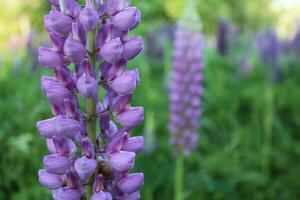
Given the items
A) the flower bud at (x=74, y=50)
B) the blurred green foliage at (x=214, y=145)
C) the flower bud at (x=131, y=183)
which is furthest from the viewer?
the blurred green foliage at (x=214, y=145)

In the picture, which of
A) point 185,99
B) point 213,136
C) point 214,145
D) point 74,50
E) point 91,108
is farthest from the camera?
point 213,136

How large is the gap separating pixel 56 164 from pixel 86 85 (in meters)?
0.26

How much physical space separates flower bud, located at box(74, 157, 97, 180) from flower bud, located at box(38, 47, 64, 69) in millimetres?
300

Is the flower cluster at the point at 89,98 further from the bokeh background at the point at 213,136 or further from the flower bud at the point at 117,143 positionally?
the bokeh background at the point at 213,136

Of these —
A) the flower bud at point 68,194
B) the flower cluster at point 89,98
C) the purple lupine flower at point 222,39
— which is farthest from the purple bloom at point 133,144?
the purple lupine flower at point 222,39

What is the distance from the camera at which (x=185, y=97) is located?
392 cm

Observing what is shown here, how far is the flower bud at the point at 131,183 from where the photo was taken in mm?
1620

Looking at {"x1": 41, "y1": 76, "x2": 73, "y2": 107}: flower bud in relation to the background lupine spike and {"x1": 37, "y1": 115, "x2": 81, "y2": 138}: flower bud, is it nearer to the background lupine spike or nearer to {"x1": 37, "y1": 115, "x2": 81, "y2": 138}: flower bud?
{"x1": 37, "y1": 115, "x2": 81, "y2": 138}: flower bud

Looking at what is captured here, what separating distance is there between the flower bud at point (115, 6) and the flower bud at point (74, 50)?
6.4 inches

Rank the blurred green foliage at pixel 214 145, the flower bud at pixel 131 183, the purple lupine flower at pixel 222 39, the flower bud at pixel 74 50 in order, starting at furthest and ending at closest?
1. the purple lupine flower at pixel 222 39
2. the blurred green foliage at pixel 214 145
3. the flower bud at pixel 131 183
4. the flower bud at pixel 74 50

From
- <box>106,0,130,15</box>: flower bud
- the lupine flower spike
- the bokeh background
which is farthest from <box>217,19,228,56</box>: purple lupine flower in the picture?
<box>106,0,130,15</box>: flower bud

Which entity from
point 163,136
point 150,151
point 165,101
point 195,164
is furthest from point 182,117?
point 165,101

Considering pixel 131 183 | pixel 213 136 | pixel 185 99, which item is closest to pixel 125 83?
pixel 131 183

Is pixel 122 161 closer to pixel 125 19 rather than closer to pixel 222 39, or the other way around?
pixel 125 19
